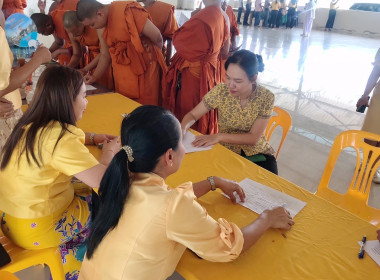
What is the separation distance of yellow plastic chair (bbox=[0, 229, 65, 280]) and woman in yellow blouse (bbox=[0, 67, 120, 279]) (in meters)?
0.02

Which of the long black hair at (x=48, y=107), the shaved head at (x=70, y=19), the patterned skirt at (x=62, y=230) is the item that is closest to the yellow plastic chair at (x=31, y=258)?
the patterned skirt at (x=62, y=230)

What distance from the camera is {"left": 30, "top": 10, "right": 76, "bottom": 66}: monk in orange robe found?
279cm

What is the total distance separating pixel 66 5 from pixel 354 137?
3.00m

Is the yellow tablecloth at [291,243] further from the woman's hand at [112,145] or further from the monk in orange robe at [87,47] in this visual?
the monk in orange robe at [87,47]

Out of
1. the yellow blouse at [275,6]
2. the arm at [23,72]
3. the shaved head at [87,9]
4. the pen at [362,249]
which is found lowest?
the yellow blouse at [275,6]

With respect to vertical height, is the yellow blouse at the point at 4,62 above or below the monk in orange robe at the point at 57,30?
above

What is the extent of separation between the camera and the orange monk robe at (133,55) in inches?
93.4

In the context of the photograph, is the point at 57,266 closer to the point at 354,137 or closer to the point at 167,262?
the point at 167,262

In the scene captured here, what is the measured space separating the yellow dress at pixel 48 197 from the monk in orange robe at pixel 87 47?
1.58 meters

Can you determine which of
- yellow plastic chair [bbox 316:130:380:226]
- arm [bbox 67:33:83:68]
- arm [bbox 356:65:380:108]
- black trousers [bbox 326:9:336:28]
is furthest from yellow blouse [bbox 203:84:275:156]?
black trousers [bbox 326:9:336:28]

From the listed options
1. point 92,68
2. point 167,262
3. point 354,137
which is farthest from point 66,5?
point 167,262

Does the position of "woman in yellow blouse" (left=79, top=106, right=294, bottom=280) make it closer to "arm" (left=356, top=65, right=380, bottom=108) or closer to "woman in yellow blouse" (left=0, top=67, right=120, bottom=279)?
"woman in yellow blouse" (left=0, top=67, right=120, bottom=279)

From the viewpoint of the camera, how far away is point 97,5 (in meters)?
2.28

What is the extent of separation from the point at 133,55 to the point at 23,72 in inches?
42.7
